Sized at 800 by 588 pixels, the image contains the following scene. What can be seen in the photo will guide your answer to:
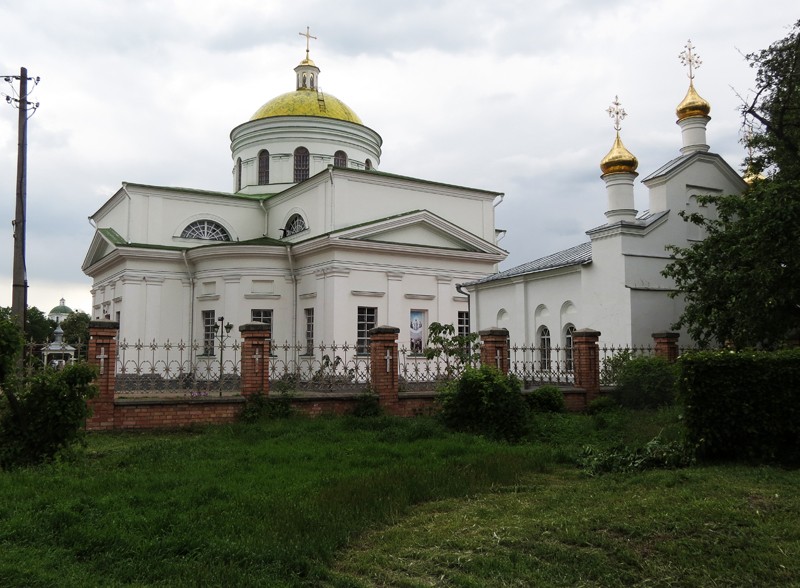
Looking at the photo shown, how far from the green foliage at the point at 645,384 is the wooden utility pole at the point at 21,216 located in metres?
13.2

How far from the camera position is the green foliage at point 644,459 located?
8.23m

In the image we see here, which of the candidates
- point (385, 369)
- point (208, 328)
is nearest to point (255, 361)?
point (385, 369)

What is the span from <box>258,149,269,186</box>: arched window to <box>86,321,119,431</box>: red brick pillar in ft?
68.6

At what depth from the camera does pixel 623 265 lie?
1719cm

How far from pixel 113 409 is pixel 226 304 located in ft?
43.3

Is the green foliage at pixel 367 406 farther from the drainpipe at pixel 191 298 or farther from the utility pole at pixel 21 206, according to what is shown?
the drainpipe at pixel 191 298

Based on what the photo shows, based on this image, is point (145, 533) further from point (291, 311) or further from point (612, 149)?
point (291, 311)

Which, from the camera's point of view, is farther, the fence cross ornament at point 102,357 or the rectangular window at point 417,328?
the rectangular window at point 417,328

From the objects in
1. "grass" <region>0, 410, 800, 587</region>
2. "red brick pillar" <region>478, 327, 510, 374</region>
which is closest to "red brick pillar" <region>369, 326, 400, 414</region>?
"red brick pillar" <region>478, 327, 510, 374</region>

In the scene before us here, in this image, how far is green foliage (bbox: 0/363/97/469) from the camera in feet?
28.1

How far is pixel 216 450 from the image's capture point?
9203 millimetres

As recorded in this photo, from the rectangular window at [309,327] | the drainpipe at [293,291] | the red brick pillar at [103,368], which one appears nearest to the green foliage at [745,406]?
the red brick pillar at [103,368]

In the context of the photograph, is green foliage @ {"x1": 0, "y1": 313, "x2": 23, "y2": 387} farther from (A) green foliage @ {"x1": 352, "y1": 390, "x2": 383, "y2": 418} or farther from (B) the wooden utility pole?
(B) the wooden utility pole

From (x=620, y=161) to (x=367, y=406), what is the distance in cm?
1181
